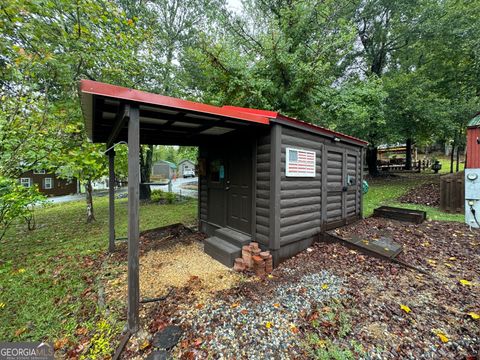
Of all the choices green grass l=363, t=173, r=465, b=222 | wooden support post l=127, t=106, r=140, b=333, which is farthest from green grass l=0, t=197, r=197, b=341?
green grass l=363, t=173, r=465, b=222

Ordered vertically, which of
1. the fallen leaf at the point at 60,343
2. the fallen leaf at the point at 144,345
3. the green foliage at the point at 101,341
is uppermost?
the fallen leaf at the point at 144,345

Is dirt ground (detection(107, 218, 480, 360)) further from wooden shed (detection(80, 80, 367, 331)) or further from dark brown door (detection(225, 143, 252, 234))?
dark brown door (detection(225, 143, 252, 234))

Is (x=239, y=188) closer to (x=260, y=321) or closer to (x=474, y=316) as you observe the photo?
(x=260, y=321)

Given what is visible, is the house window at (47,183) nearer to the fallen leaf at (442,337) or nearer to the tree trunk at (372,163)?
the fallen leaf at (442,337)

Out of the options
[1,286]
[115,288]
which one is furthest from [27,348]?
[1,286]

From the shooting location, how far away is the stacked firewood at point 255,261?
333cm

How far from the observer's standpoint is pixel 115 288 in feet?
10.0

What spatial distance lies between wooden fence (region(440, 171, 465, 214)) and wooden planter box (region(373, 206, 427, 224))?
1.91 metres

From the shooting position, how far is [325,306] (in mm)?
2498

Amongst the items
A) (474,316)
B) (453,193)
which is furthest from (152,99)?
(453,193)

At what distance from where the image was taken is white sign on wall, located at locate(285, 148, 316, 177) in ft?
12.2

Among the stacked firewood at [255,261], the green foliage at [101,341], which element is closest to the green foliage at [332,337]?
the stacked firewood at [255,261]

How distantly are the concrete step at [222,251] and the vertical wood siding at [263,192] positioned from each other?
469 mm

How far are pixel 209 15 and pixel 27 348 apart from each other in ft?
39.8
